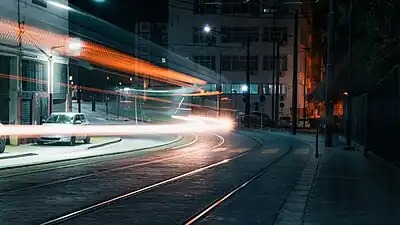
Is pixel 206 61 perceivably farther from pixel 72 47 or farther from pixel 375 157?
pixel 375 157

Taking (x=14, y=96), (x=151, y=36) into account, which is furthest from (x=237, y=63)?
(x=14, y=96)

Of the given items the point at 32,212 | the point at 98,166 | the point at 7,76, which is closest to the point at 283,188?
the point at 32,212

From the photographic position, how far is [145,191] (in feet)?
48.1

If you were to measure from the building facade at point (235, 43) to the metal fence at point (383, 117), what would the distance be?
196 feet

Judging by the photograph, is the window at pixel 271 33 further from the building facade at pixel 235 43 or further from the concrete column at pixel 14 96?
the concrete column at pixel 14 96

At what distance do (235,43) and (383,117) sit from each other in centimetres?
6977

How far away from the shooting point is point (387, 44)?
20125 millimetres

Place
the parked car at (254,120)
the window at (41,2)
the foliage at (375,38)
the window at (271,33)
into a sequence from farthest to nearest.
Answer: the window at (271,33), the parked car at (254,120), the window at (41,2), the foliage at (375,38)

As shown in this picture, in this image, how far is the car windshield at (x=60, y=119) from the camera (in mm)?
34562

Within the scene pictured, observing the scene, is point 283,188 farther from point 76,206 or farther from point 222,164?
point 222,164

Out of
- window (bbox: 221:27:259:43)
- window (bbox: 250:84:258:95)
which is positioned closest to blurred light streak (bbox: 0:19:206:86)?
window (bbox: 250:84:258:95)

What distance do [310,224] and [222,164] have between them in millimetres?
12810

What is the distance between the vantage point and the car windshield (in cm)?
3456

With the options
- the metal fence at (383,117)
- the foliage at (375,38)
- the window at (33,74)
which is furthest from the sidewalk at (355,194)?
the window at (33,74)
